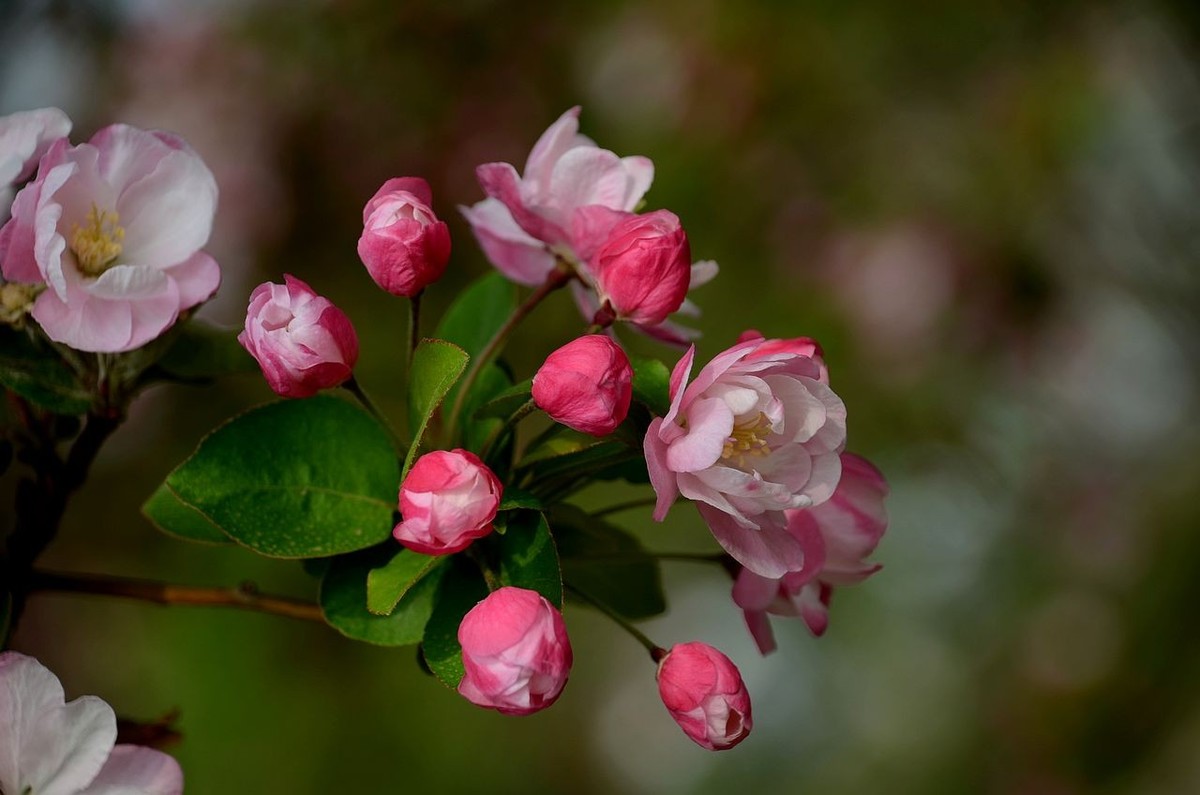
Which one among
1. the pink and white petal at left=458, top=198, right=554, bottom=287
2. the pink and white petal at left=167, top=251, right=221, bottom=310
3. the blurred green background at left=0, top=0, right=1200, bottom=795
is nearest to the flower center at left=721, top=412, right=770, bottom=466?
the pink and white petal at left=458, top=198, right=554, bottom=287

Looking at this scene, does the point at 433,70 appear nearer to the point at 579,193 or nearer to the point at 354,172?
the point at 354,172

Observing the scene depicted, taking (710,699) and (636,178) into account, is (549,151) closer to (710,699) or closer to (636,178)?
(636,178)

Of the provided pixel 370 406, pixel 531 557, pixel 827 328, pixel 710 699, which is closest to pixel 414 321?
pixel 370 406

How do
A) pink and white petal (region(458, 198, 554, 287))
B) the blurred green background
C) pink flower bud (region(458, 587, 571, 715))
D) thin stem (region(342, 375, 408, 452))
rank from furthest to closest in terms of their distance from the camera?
the blurred green background → pink and white petal (region(458, 198, 554, 287)) → thin stem (region(342, 375, 408, 452)) → pink flower bud (region(458, 587, 571, 715))

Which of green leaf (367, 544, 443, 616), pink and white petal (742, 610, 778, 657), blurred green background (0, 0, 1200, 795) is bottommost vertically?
blurred green background (0, 0, 1200, 795)

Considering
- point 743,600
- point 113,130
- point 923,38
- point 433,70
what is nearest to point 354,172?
point 433,70

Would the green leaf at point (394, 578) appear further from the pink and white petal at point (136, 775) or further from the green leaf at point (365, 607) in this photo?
the pink and white petal at point (136, 775)

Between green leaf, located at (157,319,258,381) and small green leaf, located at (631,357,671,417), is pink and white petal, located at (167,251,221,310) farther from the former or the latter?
small green leaf, located at (631,357,671,417)
